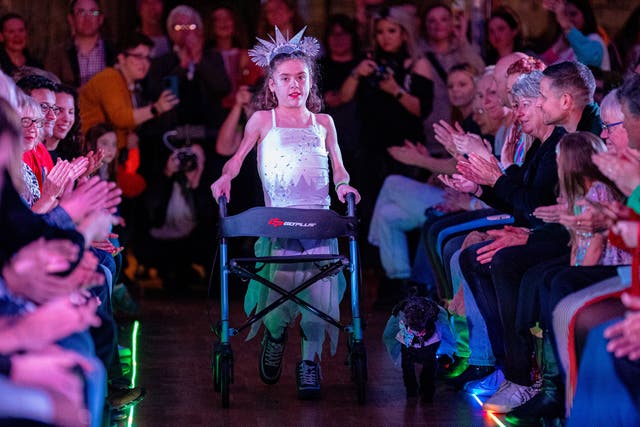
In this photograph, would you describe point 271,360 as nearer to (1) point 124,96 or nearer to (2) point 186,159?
(2) point 186,159

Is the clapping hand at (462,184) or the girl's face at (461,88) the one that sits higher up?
the girl's face at (461,88)

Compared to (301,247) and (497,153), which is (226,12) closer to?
(497,153)

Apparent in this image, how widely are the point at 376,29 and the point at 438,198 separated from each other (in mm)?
1511

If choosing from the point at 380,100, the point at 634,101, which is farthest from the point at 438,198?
the point at 634,101

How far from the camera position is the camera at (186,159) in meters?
8.76

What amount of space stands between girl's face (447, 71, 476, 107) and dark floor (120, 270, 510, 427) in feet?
6.50

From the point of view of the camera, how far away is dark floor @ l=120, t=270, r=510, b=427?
15.7 ft

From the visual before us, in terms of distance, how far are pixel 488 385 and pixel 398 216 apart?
2973mm

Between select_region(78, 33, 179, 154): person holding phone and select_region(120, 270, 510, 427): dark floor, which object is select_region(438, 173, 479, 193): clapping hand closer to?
select_region(120, 270, 510, 427): dark floor

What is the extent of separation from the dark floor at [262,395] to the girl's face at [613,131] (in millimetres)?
1212

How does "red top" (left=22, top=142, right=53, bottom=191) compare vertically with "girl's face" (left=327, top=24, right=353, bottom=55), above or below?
below

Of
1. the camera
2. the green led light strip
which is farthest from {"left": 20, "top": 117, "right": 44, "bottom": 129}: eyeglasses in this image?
the camera

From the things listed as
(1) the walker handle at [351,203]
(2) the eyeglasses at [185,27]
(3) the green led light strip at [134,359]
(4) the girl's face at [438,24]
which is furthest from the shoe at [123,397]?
(4) the girl's face at [438,24]

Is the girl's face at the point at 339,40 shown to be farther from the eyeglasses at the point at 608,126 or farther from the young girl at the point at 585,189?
the young girl at the point at 585,189
